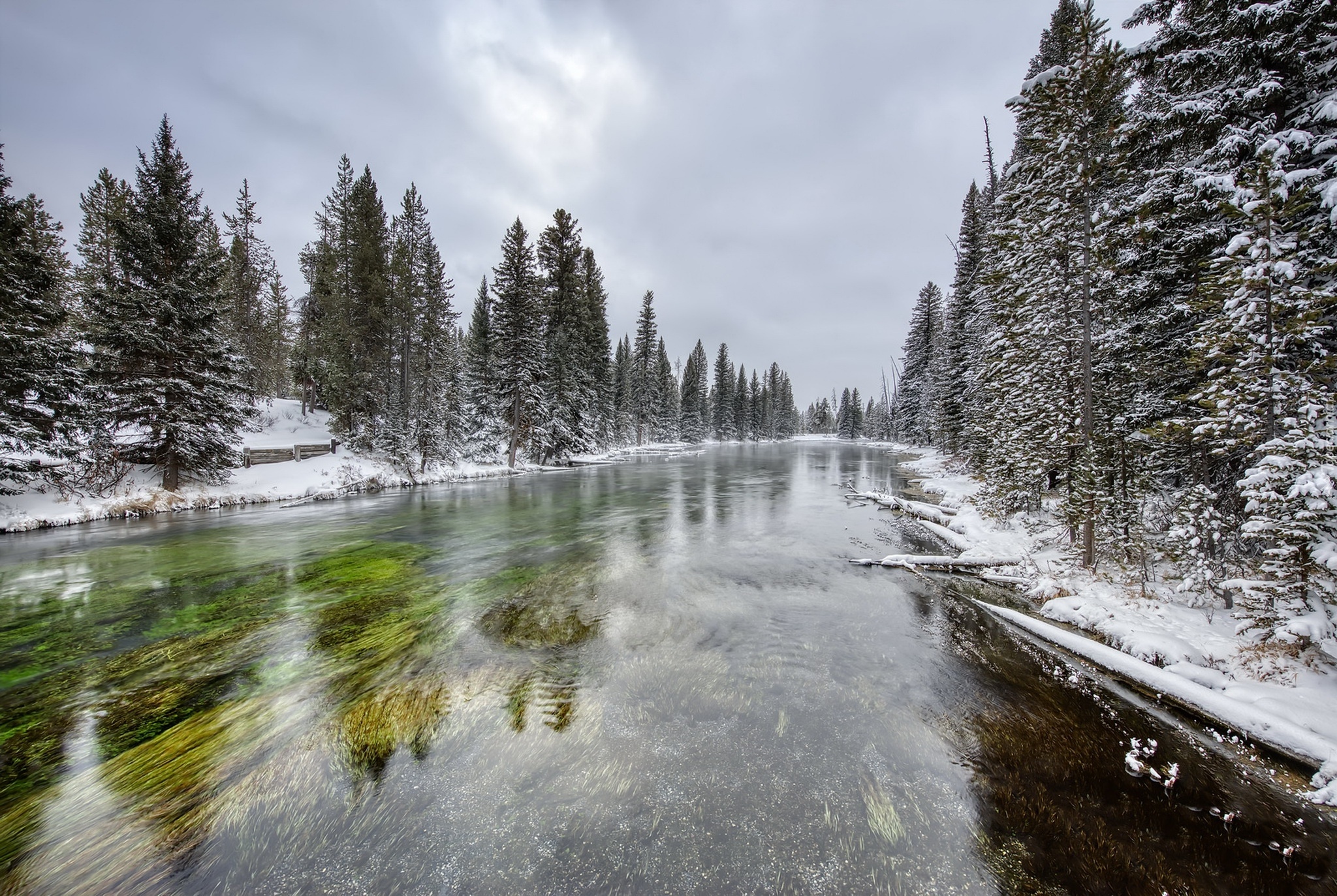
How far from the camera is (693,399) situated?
76.8m

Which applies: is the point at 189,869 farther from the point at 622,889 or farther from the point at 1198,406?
the point at 1198,406

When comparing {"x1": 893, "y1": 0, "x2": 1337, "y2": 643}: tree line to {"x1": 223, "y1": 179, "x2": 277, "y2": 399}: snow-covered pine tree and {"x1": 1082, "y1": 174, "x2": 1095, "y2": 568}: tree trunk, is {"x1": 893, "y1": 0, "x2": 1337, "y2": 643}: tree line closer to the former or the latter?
{"x1": 1082, "y1": 174, "x2": 1095, "y2": 568}: tree trunk

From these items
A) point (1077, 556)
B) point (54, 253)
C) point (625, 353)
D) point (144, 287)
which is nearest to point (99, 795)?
point (1077, 556)

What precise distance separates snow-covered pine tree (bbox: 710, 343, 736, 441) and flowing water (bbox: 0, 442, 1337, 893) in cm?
7541

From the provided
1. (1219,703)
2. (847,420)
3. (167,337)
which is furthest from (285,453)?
(847,420)

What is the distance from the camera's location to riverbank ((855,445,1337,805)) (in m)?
4.60

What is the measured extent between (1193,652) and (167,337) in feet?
92.5

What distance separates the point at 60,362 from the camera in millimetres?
14391

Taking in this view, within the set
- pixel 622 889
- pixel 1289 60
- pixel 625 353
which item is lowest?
pixel 622 889

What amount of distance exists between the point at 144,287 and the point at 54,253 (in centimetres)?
2171

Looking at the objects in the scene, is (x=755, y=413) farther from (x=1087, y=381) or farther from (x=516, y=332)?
(x=1087, y=381)

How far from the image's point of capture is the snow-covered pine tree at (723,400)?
272 ft

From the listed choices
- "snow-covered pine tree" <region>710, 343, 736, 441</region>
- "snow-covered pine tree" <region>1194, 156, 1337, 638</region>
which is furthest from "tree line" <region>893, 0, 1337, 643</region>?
"snow-covered pine tree" <region>710, 343, 736, 441</region>

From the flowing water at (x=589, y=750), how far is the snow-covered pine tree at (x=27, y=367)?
24.8 ft
